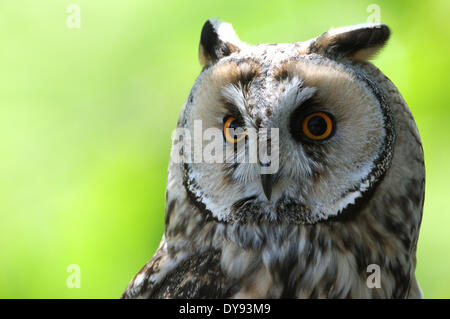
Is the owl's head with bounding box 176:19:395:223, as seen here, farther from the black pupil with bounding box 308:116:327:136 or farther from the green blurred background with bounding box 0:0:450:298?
Result: the green blurred background with bounding box 0:0:450:298

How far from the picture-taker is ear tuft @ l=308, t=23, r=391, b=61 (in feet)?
4.62

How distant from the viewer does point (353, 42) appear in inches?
56.2

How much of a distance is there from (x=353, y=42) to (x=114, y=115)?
1.60 metres

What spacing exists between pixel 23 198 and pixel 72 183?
0.34m

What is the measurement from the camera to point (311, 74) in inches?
52.9

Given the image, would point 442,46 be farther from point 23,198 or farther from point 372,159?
point 23,198

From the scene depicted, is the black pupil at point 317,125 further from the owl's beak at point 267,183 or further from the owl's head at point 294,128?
the owl's beak at point 267,183

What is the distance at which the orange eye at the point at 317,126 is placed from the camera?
53.7 inches

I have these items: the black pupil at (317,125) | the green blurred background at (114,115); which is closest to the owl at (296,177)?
the black pupil at (317,125)

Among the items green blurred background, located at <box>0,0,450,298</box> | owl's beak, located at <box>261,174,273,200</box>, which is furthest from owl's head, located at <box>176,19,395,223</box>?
green blurred background, located at <box>0,0,450,298</box>

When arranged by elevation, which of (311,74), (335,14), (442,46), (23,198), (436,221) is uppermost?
(335,14)

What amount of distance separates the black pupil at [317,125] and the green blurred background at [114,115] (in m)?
1.12

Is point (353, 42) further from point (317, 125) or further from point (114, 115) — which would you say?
point (114, 115)

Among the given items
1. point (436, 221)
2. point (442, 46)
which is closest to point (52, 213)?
point (436, 221)
